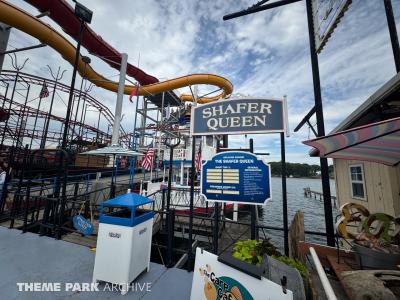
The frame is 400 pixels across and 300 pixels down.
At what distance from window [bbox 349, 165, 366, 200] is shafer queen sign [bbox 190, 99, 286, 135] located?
5.37 meters

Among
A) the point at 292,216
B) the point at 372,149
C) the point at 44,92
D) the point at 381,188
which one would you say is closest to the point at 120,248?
the point at 372,149

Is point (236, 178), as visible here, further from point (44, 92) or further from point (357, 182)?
point (44, 92)

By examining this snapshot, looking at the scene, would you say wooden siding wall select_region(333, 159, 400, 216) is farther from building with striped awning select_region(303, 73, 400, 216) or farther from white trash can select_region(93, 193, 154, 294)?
white trash can select_region(93, 193, 154, 294)

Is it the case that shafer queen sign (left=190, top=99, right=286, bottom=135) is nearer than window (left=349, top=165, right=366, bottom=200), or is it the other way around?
shafer queen sign (left=190, top=99, right=286, bottom=135)

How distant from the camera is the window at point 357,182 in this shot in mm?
6320

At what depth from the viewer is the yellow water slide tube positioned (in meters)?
7.99

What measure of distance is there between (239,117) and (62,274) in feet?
14.1

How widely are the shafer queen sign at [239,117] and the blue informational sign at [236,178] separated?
19.9 inches

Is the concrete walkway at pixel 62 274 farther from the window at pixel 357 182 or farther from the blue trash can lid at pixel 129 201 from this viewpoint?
the window at pixel 357 182

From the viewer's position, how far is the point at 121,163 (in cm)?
2367

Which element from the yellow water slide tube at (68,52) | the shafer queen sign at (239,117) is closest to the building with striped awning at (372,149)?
the shafer queen sign at (239,117)

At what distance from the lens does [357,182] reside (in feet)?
21.7

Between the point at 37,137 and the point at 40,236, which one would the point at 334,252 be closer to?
the point at 40,236

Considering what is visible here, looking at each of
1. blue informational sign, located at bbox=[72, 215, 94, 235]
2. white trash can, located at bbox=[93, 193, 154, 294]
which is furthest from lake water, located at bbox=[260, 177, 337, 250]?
blue informational sign, located at bbox=[72, 215, 94, 235]
